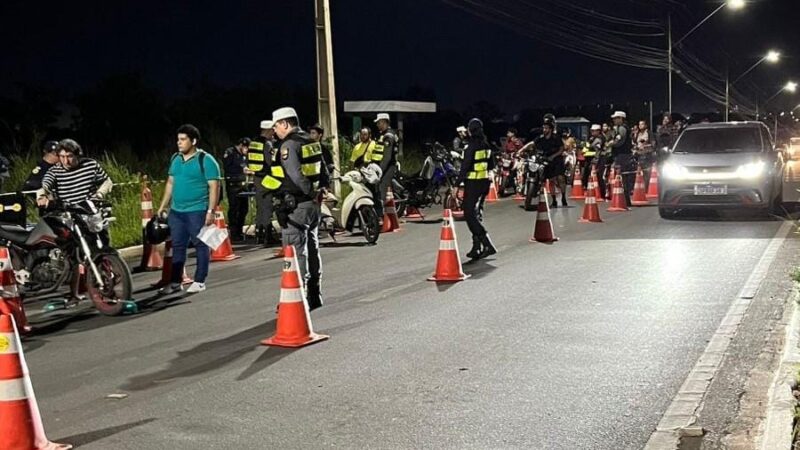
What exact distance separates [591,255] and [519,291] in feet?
9.59

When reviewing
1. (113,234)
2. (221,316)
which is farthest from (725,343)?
(113,234)

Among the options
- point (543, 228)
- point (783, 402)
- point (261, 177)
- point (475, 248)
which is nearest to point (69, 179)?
point (261, 177)

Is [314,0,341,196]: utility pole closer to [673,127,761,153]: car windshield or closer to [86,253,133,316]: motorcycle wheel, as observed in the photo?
[673,127,761,153]: car windshield

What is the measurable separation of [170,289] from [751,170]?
34.2 feet

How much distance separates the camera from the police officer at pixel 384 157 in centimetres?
1656

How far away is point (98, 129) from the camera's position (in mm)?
39812

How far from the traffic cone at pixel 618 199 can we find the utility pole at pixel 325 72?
5.56 meters

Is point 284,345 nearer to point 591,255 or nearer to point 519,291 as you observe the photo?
point 519,291

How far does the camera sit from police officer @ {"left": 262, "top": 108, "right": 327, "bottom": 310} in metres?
9.13

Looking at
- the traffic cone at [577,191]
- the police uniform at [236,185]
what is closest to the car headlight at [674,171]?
the traffic cone at [577,191]

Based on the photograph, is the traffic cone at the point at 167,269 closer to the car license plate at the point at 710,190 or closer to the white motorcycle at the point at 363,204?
the white motorcycle at the point at 363,204

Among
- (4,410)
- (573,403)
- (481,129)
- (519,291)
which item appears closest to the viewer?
(4,410)

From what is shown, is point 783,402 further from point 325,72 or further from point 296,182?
point 325,72

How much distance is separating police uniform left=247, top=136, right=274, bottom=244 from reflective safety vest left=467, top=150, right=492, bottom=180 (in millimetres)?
2764
